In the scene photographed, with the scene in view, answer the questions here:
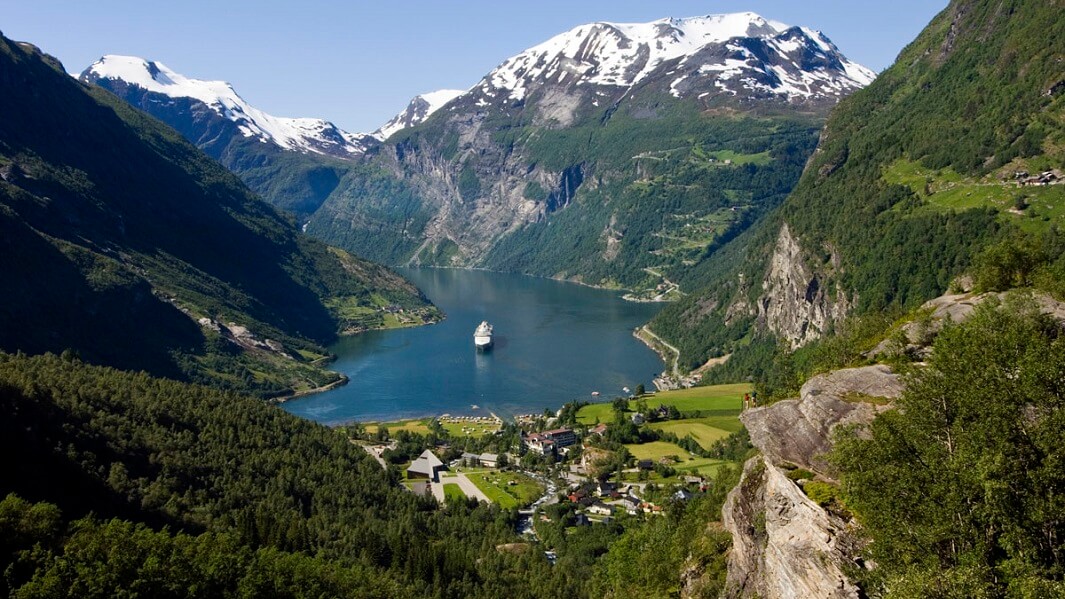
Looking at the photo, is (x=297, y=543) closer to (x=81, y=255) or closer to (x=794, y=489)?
(x=794, y=489)

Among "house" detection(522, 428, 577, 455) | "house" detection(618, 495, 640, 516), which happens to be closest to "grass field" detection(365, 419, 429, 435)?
"house" detection(522, 428, 577, 455)

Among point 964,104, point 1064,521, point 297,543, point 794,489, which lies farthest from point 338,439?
point 964,104

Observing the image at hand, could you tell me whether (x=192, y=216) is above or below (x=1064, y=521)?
above

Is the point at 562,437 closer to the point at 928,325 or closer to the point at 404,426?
the point at 404,426

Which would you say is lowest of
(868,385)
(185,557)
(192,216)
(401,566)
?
(401,566)

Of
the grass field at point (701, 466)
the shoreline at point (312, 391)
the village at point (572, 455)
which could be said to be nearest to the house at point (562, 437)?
the village at point (572, 455)

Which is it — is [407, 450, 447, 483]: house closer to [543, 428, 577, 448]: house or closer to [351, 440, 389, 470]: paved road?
[351, 440, 389, 470]: paved road

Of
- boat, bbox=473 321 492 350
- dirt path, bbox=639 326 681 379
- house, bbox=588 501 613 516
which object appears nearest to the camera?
house, bbox=588 501 613 516
